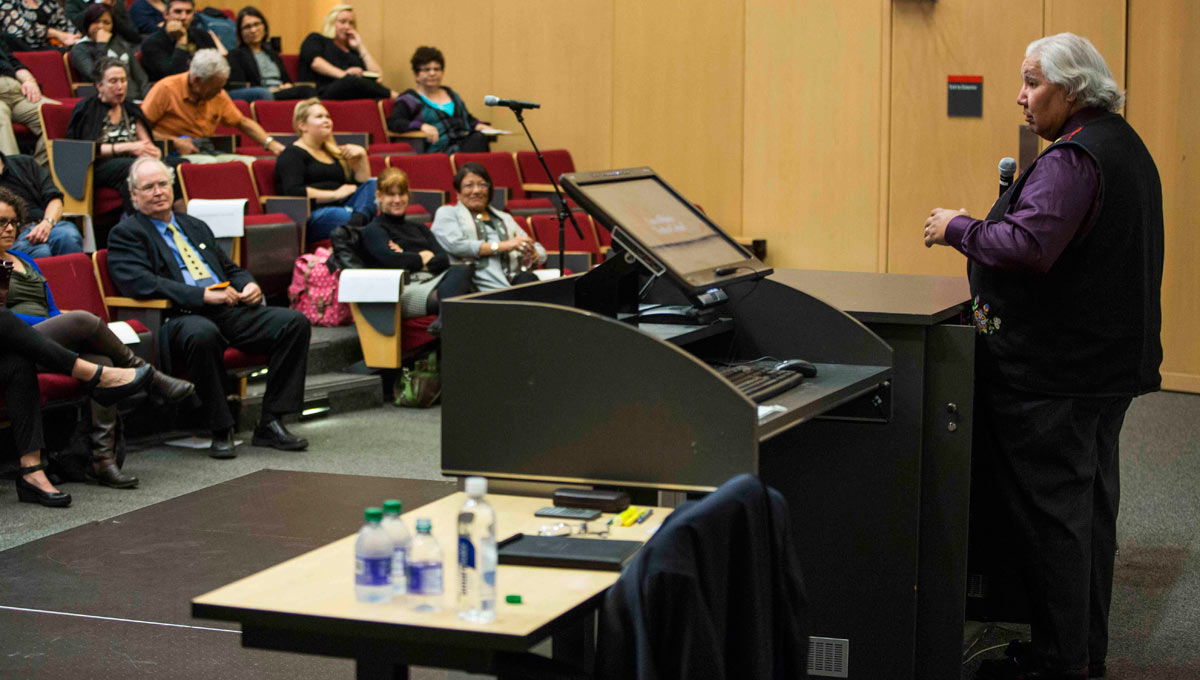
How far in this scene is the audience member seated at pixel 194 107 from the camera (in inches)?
262

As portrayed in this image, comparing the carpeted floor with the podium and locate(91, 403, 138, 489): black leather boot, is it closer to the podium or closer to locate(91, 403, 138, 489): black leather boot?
locate(91, 403, 138, 489): black leather boot

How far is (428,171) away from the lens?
7.61 metres

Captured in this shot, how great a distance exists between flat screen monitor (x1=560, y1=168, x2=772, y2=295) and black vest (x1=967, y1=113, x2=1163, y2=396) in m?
0.60

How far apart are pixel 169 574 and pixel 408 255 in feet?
9.32

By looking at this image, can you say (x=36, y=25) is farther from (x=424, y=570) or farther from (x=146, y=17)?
(x=424, y=570)

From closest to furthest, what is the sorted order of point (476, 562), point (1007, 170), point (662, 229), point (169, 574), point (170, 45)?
point (476, 562) < point (662, 229) < point (1007, 170) < point (169, 574) < point (170, 45)

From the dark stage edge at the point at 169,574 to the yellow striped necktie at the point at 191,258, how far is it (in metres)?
0.92

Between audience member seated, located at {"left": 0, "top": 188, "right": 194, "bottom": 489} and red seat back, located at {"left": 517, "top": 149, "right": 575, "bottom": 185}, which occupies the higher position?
red seat back, located at {"left": 517, "top": 149, "right": 575, "bottom": 185}

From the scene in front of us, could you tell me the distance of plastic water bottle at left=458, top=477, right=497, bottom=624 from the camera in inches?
63.6

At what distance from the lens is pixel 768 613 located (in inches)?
69.1

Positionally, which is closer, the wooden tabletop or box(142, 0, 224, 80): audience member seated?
the wooden tabletop

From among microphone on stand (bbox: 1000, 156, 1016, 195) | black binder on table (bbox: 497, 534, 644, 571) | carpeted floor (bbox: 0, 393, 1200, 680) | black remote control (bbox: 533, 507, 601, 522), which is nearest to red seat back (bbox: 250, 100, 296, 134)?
carpeted floor (bbox: 0, 393, 1200, 680)

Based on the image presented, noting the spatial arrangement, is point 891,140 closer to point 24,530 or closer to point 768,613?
point 24,530

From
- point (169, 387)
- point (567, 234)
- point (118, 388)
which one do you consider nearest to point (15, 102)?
point (169, 387)
